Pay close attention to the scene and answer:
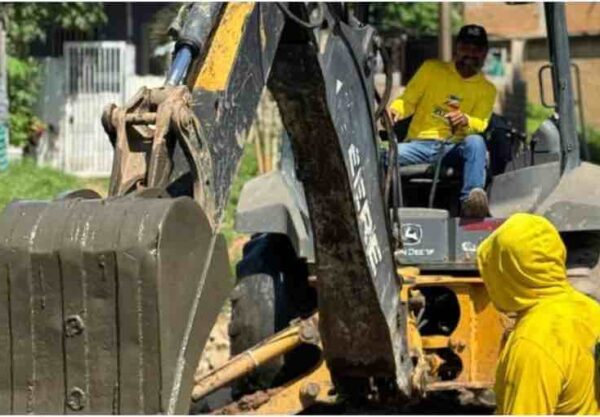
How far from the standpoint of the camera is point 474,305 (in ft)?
22.5

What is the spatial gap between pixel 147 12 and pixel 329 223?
22.3 m

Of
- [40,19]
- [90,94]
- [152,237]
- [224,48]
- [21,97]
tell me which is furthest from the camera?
[90,94]

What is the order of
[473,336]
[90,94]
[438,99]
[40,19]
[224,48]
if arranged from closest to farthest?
[224,48] → [473,336] → [438,99] → [40,19] → [90,94]

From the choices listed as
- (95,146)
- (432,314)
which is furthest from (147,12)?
(432,314)

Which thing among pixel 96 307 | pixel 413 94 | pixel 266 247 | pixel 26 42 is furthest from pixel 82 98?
pixel 96 307

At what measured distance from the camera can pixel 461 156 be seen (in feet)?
22.6

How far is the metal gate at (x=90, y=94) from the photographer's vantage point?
2194cm

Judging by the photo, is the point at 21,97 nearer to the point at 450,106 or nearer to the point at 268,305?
the point at 268,305

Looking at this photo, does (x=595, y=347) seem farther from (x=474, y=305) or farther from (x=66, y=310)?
(x=474, y=305)

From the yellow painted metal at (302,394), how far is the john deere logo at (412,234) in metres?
0.71

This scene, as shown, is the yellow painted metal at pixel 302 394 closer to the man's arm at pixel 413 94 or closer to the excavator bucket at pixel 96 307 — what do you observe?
the man's arm at pixel 413 94

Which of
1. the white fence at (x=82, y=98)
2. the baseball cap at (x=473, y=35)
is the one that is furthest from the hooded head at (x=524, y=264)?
the white fence at (x=82, y=98)

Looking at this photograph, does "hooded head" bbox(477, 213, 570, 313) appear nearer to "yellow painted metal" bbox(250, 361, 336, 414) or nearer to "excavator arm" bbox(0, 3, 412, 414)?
"excavator arm" bbox(0, 3, 412, 414)

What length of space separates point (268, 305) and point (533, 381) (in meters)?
3.55
